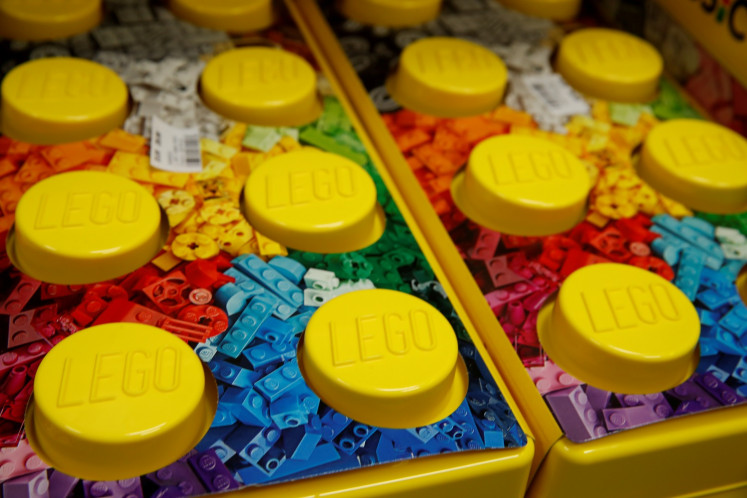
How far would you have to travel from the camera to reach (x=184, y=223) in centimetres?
80

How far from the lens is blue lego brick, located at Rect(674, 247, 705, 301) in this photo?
0.79m

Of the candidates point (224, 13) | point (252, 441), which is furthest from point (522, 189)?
point (224, 13)

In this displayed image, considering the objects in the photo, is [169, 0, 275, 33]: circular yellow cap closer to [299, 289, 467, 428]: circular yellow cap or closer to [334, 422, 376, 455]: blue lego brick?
[299, 289, 467, 428]: circular yellow cap

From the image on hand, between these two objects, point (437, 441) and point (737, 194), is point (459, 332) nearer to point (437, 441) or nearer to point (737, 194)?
point (437, 441)

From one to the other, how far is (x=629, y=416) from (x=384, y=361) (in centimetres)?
22

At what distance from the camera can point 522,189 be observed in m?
0.85

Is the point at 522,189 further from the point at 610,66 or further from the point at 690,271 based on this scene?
the point at 610,66

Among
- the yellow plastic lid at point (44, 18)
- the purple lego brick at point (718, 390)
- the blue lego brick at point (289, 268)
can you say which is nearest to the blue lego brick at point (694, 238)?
the purple lego brick at point (718, 390)

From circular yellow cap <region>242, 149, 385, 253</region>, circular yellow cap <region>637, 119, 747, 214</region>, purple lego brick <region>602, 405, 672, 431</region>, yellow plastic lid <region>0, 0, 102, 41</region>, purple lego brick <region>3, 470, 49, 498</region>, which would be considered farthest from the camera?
yellow plastic lid <region>0, 0, 102, 41</region>

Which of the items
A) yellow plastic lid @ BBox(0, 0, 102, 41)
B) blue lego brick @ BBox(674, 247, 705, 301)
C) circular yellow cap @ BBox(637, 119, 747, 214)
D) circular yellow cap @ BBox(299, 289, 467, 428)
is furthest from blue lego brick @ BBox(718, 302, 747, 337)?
yellow plastic lid @ BBox(0, 0, 102, 41)

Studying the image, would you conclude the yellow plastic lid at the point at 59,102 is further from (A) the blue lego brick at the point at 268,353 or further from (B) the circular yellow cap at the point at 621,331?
(B) the circular yellow cap at the point at 621,331

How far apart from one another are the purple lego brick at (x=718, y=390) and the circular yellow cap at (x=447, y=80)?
0.45m

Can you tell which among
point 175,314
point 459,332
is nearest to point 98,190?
point 175,314

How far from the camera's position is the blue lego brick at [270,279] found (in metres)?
0.73
